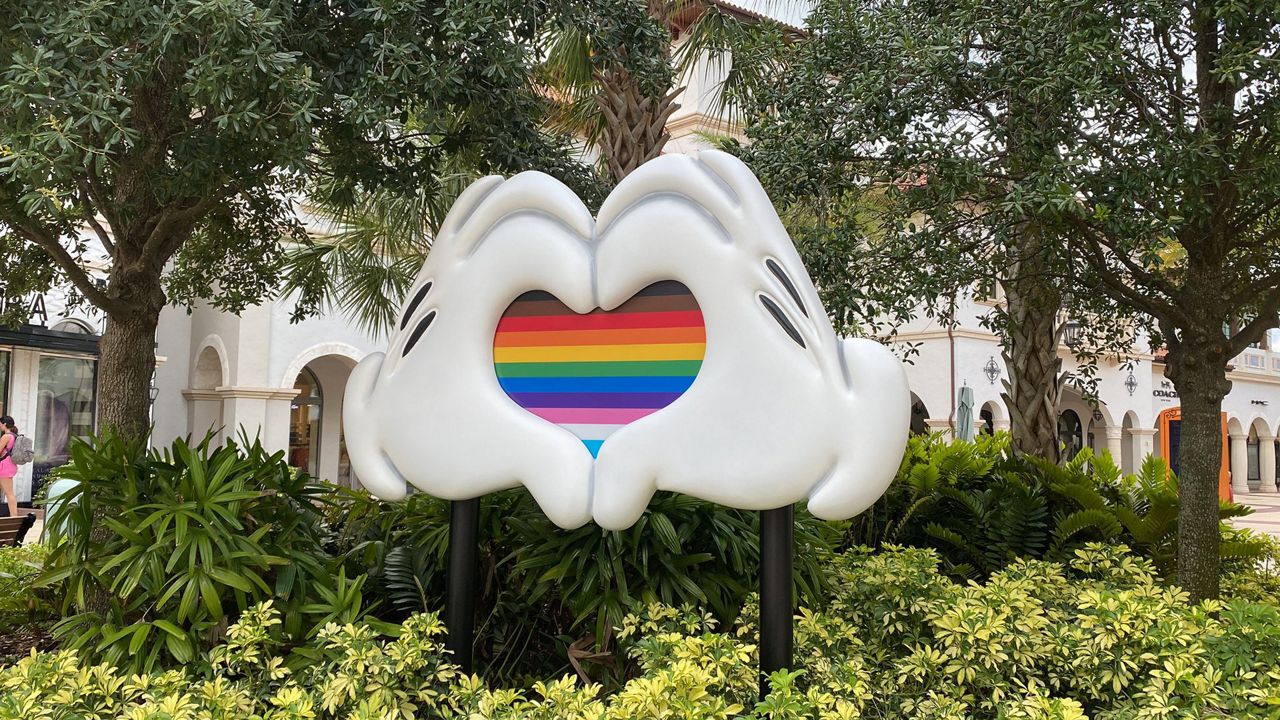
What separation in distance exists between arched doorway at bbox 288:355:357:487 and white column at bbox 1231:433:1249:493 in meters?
28.3

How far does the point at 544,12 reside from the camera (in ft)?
15.8

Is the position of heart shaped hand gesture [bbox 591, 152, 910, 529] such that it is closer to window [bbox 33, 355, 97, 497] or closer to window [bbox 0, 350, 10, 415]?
window [bbox 33, 355, 97, 497]

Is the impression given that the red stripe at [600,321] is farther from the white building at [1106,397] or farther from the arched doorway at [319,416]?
the arched doorway at [319,416]

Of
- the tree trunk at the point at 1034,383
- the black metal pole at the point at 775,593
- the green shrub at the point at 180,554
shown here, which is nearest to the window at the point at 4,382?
the green shrub at the point at 180,554

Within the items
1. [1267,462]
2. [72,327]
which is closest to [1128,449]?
[1267,462]

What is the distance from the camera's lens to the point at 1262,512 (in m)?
24.7

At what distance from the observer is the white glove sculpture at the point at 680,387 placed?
3621 millimetres

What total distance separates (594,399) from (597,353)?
20cm

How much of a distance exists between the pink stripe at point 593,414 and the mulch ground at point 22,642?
363 cm

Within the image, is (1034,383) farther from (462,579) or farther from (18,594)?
(18,594)

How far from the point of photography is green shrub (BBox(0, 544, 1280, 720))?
3391mm

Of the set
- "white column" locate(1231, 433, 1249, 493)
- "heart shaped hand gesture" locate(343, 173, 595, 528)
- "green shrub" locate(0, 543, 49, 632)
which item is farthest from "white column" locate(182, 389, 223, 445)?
"white column" locate(1231, 433, 1249, 493)

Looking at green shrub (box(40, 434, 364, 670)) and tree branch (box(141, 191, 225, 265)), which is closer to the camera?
green shrub (box(40, 434, 364, 670))

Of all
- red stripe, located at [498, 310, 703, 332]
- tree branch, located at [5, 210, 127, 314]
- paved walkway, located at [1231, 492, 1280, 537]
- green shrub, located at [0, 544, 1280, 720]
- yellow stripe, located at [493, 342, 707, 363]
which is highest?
tree branch, located at [5, 210, 127, 314]
